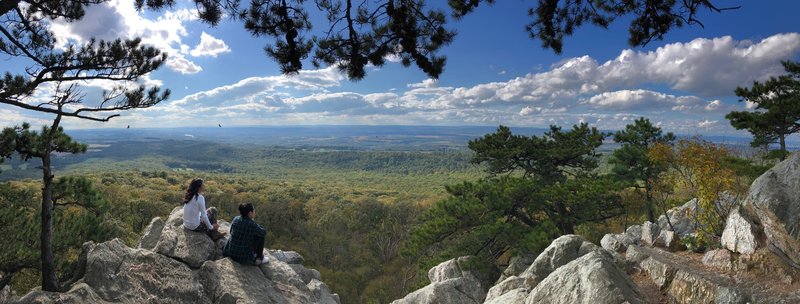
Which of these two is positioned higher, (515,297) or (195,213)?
(195,213)

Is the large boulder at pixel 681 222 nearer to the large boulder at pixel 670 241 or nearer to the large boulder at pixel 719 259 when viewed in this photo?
the large boulder at pixel 670 241

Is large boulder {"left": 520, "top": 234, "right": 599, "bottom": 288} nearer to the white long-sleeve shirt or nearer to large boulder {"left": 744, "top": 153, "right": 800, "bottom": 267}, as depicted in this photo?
large boulder {"left": 744, "top": 153, "right": 800, "bottom": 267}

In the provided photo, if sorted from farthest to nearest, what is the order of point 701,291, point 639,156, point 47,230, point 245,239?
point 639,156
point 245,239
point 47,230
point 701,291

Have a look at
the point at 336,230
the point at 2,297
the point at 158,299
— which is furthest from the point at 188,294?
the point at 336,230

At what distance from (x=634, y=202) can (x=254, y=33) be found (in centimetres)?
2051

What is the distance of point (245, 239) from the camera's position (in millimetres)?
10531

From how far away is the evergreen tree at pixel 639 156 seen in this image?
70.1ft

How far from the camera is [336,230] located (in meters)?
39.0

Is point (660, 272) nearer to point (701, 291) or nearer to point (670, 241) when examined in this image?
point (701, 291)

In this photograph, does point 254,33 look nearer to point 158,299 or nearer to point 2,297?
point 158,299

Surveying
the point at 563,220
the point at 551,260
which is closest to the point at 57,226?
the point at 551,260

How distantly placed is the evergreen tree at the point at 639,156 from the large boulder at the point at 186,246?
63.6ft

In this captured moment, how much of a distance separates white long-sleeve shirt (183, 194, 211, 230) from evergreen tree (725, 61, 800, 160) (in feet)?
80.7

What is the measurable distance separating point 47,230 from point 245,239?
4471mm
